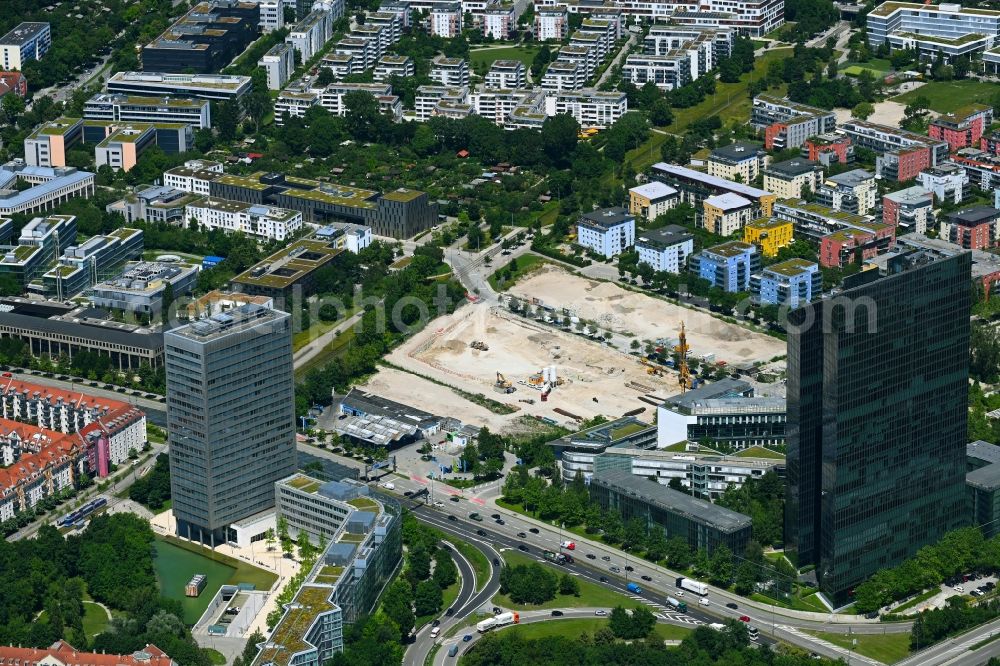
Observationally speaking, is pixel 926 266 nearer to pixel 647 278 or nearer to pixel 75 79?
pixel 647 278

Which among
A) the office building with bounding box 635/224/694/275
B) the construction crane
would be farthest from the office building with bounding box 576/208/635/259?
the construction crane

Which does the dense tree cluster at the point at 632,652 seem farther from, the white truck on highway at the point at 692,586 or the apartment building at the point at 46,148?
the apartment building at the point at 46,148

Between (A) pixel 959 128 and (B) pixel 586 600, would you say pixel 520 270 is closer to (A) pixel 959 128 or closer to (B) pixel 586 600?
(A) pixel 959 128

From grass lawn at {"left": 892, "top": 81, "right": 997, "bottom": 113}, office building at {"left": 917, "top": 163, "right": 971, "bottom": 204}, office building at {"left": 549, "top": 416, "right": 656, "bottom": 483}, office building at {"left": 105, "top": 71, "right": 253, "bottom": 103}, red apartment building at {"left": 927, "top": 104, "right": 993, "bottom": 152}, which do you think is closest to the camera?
office building at {"left": 549, "top": 416, "right": 656, "bottom": 483}

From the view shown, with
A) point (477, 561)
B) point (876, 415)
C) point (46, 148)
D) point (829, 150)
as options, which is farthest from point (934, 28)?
point (477, 561)

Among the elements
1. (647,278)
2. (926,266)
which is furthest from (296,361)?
(926,266)

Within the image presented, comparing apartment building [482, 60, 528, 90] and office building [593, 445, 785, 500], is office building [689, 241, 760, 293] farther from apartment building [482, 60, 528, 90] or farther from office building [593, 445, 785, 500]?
apartment building [482, 60, 528, 90]
